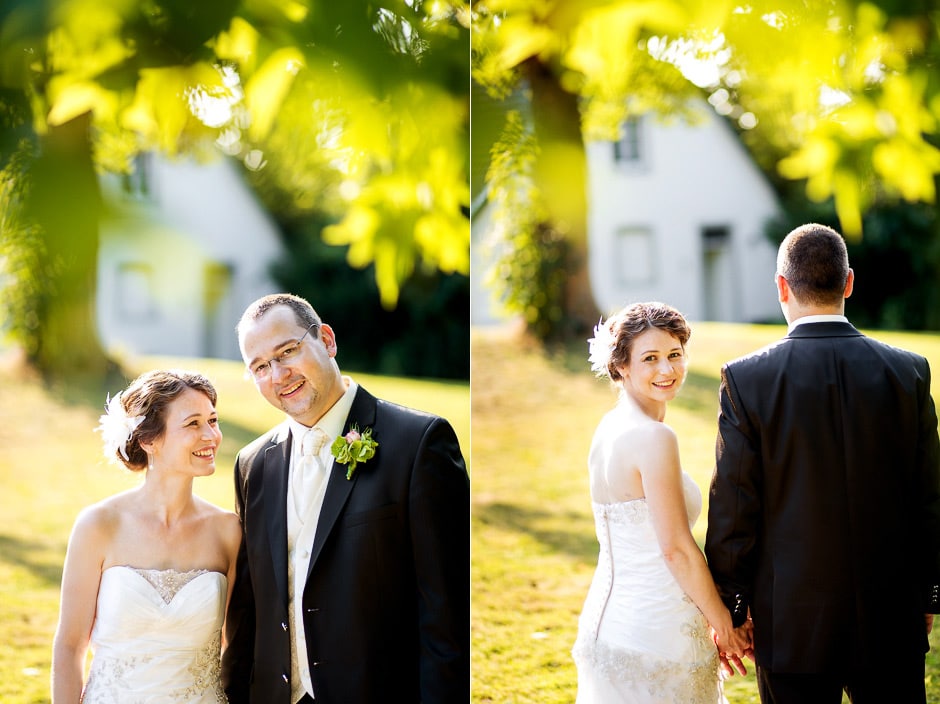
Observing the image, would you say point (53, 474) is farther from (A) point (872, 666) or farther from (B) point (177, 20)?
(A) point (872, 666)

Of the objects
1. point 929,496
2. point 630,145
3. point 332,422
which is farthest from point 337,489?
point 630,145

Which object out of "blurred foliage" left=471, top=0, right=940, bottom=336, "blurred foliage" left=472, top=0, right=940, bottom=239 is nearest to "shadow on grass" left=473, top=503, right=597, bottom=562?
"blurred foliage" left=471, top=0, right=940, bottom=336

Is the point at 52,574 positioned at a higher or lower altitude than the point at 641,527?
lower

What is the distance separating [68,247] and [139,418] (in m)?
0.57

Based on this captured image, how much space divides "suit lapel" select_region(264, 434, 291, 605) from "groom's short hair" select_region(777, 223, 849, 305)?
1.63 m

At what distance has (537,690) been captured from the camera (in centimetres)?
431

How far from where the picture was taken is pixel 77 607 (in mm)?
2943

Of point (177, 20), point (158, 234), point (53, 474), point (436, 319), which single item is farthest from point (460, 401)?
point (177, 20)

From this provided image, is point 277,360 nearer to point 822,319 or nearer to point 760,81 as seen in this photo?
point 822,319

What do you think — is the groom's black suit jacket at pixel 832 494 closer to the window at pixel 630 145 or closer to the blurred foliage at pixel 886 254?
the blurred foliage at pixel 886 254

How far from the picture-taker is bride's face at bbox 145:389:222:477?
120 inches

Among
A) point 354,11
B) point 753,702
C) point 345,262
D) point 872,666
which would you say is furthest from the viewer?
point 345,262

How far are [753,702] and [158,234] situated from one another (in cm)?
294

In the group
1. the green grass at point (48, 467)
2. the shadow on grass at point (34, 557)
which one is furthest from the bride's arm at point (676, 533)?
the shadow on grass at point (34, 557)
